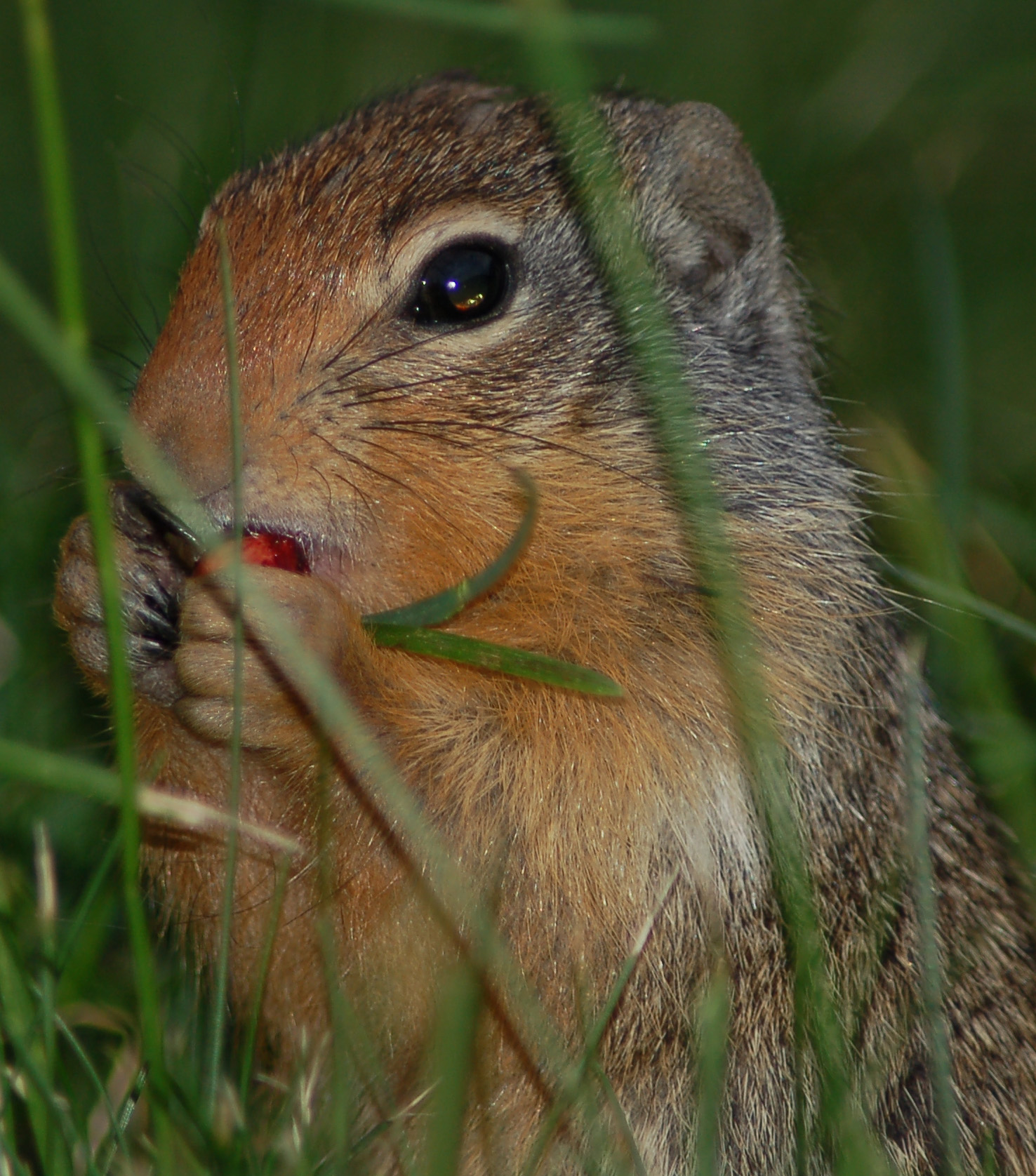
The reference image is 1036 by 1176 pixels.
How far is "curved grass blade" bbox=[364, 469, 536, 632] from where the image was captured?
208cm

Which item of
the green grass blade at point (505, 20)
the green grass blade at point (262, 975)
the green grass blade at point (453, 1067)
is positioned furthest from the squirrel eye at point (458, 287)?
the green grass blade at point (453, 1067)

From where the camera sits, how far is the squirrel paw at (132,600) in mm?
2662

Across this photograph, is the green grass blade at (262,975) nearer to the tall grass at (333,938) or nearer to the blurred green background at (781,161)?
the tall grass at (333,938)

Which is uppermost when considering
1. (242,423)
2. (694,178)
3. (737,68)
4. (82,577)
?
(737,68)

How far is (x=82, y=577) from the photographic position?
8.88 ft

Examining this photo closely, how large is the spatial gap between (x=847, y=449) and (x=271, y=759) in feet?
4.49

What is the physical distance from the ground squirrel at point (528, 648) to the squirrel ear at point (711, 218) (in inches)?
11.2

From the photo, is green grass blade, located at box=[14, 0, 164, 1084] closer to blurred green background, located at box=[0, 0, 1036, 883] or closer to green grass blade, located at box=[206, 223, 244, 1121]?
green grass blade, located at box=[206, 223, 244, 1121]

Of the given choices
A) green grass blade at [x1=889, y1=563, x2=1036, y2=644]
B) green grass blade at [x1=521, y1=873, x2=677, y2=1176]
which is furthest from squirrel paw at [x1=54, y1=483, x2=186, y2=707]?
green grass blade at [x1=889, y1=563, x2=1036, y2=644]

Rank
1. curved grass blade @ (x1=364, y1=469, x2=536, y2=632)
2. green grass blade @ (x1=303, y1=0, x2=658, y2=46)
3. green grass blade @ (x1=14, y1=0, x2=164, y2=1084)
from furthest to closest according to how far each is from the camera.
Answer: green grass blade @ (x1=303, y1=0, x2=658, y2=46), curved grass blade @ (x1=364, y1=469, x2=536, y2=632), green grass blade @ (x1=14, y1=0, x2=164, y2=1084)

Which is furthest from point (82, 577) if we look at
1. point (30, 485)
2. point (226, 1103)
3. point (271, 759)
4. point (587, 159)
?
point (30, 485)

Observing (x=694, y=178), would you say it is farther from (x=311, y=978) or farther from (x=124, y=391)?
(x=311, y=978)

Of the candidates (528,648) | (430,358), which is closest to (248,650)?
(528,648)

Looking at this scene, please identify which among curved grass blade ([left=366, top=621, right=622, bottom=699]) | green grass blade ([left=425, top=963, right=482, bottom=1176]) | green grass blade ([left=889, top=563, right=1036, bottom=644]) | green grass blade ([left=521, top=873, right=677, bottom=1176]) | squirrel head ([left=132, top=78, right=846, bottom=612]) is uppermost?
squirrel head ([left=132, top=78, right=846, bottom=612])
